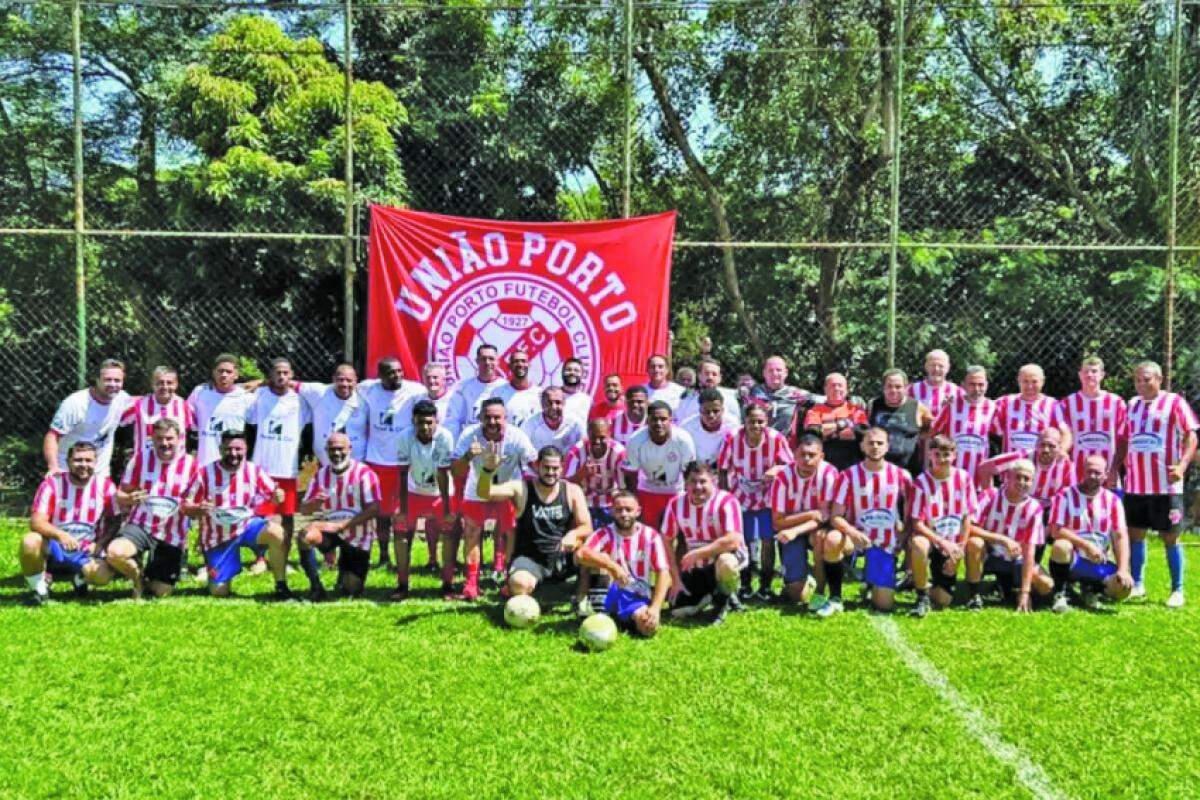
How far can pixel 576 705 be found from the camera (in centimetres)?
435

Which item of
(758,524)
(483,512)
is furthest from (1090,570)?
(483,512)

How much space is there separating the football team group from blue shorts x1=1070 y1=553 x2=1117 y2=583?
0.5 inches

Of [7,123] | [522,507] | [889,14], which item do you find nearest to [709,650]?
[522,507]

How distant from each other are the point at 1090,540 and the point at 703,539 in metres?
2.55

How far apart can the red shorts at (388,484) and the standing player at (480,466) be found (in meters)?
0.61

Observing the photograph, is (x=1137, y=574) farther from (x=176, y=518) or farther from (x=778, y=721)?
(x=176, y=518)

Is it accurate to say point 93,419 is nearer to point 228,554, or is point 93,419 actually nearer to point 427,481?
point 228,554

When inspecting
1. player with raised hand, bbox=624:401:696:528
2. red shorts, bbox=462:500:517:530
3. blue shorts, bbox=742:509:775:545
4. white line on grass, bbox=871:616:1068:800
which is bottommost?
white line on grass, bbox=871:616:1068:800

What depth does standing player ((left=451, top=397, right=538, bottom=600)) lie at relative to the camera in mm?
6332

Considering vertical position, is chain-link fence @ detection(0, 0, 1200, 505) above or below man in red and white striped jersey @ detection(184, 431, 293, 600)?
above

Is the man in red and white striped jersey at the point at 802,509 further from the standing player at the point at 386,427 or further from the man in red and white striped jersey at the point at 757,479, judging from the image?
the standing player at the point at 386,427

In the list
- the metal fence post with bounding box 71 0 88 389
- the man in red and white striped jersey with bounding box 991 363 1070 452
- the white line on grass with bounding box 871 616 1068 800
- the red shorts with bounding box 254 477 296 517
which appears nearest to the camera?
the white line on grass with bounding box 871 616 1068 800

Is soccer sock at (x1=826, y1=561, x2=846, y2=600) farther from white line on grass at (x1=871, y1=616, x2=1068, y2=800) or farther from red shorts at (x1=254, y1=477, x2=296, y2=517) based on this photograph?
red shorts at (x1=254, y1=477, x2=296, y2=517)

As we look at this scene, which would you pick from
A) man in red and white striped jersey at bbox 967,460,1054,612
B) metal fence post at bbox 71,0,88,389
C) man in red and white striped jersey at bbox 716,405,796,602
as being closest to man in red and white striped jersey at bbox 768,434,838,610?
man in red and white striped jersey at bbox 716,405,796,602
